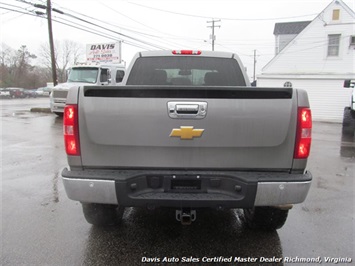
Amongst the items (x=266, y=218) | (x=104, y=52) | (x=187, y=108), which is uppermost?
(x=104, y=52)

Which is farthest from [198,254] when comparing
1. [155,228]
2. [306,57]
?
[306,57]

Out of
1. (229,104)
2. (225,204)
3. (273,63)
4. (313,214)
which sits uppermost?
(273,63)

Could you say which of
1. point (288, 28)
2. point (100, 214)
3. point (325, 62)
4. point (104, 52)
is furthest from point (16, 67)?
point (100, 214)

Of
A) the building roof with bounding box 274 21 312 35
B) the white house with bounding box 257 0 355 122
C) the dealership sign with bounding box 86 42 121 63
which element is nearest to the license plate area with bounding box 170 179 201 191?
A: the white house with bounding box 257 0 355 122

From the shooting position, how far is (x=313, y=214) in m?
4.04

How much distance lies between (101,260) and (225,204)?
4.53 ft

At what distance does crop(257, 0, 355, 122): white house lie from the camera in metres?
18.8

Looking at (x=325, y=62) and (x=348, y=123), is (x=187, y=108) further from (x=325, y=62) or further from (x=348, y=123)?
Result: (x=325, y=62)

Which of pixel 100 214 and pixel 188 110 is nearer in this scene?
pixel 188 110

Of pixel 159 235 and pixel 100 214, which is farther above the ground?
pixel 100 214

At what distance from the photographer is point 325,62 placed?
19.6m

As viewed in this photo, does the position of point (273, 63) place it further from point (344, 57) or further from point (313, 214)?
point (313, 214)

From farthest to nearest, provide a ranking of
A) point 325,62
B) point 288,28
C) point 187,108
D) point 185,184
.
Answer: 1. point 288,28
2. point 325,62
3. point 185,184
4. point 187,108

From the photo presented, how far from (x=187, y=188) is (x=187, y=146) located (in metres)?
0.39
